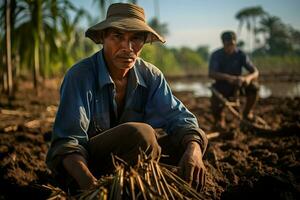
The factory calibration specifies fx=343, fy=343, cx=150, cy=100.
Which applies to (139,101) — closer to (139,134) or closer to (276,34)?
(139,134)

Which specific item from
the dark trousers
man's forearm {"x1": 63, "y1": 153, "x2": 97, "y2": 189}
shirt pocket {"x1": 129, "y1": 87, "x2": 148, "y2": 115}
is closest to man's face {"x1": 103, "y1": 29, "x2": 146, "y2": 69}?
shirt pocket {"x1": 129, "y1": 87, "x2": 148, "y2": 115}

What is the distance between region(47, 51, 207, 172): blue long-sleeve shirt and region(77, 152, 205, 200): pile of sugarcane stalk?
34 centimetres

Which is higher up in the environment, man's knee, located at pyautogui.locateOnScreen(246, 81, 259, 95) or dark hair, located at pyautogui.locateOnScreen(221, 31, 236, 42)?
dark hair, located at pyautogui.locateOnScreen(221, 31, 236, 42)

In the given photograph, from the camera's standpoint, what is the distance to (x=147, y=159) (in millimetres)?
1713

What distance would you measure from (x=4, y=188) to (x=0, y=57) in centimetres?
927

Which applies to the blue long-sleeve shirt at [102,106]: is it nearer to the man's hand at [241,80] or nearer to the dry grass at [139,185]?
the dry grass at [139,185]

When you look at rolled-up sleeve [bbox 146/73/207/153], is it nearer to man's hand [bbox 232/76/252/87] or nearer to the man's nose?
the man's nose

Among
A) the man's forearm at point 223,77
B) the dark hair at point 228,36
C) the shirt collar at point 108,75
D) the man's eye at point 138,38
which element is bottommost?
the man's forearm at point 223,77

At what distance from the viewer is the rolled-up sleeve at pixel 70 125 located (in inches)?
74.7

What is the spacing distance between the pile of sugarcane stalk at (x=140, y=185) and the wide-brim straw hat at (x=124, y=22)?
86cm

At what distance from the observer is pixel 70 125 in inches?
76.7

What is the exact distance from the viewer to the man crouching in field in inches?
76.8

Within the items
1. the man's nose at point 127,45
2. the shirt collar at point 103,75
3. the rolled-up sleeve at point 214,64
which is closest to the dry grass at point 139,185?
the shirt collar at point 103,75

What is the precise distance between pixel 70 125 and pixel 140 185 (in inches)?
23.3
